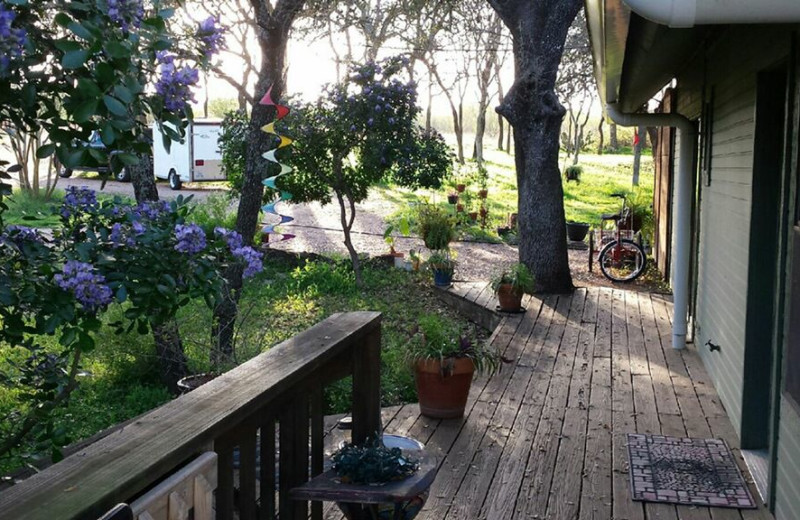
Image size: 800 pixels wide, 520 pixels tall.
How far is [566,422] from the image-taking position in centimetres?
531

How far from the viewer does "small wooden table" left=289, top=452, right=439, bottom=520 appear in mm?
2631

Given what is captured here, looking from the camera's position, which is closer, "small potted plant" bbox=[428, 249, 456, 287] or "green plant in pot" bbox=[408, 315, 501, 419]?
"green plant in pot" bbox=[408, 315, 501, 419]

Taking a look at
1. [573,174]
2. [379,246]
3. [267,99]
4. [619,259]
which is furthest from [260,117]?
[573,174]

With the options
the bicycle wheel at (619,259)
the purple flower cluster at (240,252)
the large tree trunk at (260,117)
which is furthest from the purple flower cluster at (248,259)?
the bicycle wheel at (619,259)

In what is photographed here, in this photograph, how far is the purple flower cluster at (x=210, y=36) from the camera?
2348mm

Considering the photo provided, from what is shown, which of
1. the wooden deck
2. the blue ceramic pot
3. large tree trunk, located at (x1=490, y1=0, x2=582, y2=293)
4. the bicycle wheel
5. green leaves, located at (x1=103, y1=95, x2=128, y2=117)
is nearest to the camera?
green leaves, located at (x1=103, y1=95, x2=128, y2=117)

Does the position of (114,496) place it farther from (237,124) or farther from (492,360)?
(237,124)

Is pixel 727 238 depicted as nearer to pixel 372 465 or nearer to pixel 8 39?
pixel 372 465

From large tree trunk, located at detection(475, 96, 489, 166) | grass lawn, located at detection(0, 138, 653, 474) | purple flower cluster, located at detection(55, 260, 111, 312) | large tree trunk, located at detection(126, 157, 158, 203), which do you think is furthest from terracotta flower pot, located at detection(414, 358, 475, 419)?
large tree trunk, located at detection(475, 96, 489, 166)

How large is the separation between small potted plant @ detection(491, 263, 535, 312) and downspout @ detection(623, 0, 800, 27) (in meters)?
6.50

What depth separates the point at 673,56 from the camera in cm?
575

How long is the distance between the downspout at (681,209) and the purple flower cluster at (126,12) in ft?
A: 18.6

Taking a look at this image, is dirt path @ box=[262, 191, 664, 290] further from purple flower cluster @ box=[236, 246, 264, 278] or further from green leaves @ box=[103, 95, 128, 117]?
green leaves @ box=[103, 95, 128, 117]

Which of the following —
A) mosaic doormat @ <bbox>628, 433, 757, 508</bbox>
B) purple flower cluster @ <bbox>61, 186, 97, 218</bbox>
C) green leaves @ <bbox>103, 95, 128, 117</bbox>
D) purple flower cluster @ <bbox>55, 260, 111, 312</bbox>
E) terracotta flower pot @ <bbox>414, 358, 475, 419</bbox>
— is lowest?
mosaic doormat @ <bbox>628, 433, 757, 508</bbox>
